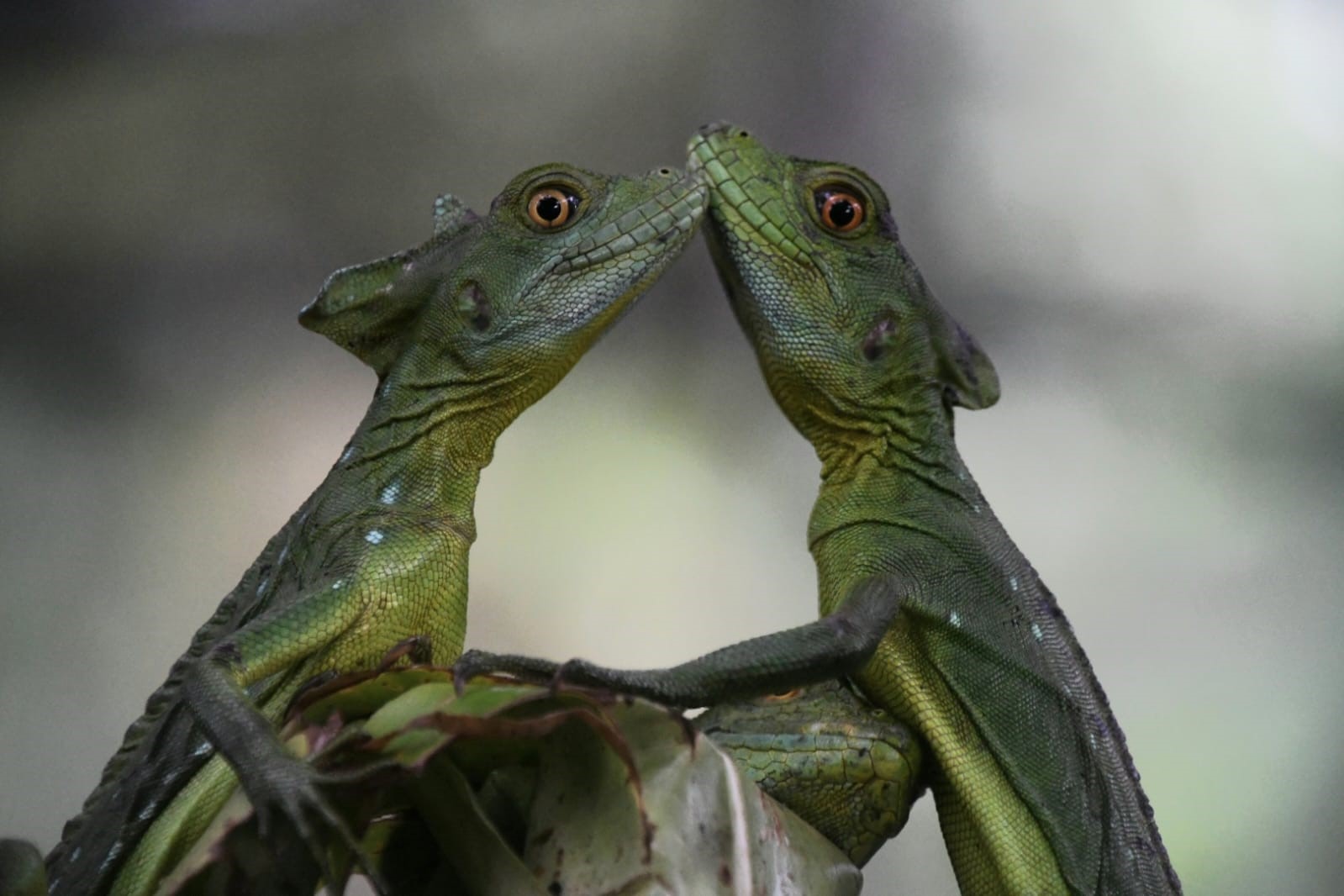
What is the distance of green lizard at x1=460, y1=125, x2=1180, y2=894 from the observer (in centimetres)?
179

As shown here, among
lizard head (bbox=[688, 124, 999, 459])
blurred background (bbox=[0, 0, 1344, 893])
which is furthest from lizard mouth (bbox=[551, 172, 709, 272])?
blurred background (bbox=[0, 0, 1344, 893])

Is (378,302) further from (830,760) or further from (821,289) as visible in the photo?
(830,760)

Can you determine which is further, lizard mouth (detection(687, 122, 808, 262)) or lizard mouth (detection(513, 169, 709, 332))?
lizard mouth (detection(687, 122, 808, 262))

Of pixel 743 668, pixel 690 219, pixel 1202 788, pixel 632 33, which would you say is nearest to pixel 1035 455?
pixel 1202 788

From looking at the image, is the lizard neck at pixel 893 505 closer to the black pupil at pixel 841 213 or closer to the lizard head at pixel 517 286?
the black pupil at pixel 841 213

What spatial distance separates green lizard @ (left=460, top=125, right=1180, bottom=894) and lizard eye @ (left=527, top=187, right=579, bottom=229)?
20cm

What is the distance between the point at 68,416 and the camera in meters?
3.10

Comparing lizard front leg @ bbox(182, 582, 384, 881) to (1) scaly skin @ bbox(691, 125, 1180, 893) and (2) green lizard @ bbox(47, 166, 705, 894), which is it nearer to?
(2) green lizard @ bbox(47, 166, 705, 894)

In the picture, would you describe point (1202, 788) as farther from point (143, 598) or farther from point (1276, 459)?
point (143, 598)

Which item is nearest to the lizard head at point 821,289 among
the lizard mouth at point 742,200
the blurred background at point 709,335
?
the lizard mouth at point 742,200

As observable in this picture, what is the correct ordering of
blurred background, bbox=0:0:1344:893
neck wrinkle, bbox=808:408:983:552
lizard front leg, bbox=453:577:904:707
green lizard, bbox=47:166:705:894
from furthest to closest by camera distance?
blurred background, bbox=0:0:1344:893
neck wrinkle, bbox=808:408:983:552
green lizard, bbox=47:166:705:894
lizard front leg, bbox=453:577:904:707

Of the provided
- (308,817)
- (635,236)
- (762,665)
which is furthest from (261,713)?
(635,236)

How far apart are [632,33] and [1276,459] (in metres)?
1.71

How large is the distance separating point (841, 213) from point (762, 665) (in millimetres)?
751
